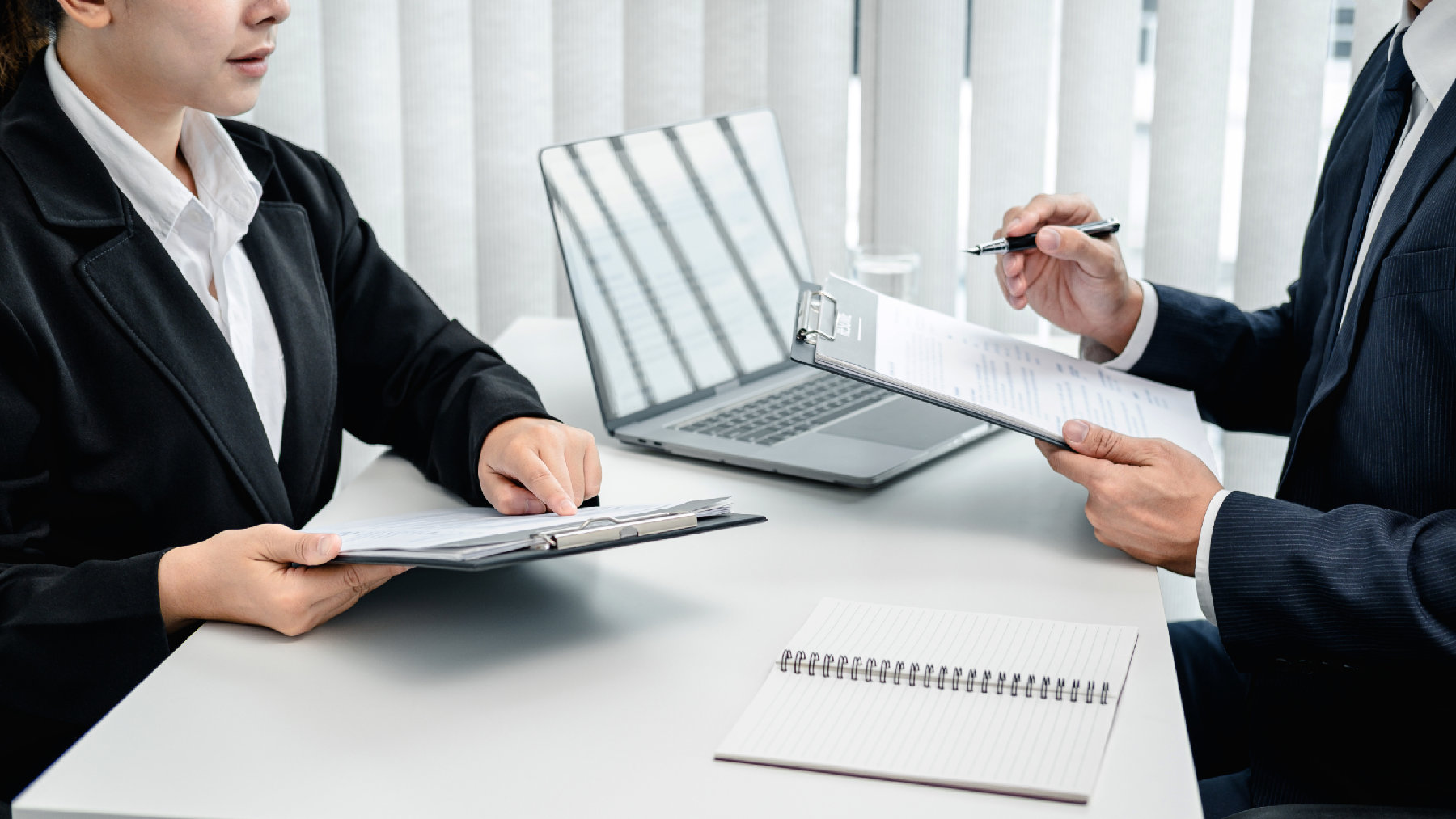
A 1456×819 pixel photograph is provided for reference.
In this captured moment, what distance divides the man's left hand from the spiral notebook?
11 cm

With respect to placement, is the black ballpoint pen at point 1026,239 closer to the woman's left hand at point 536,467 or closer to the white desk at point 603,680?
the white desk at point 603,680

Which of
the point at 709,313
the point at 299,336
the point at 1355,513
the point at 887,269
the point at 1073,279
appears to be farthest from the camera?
the point at 887,269

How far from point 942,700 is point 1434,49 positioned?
68cm

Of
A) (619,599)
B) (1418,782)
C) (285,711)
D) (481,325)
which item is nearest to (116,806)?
(285,711)

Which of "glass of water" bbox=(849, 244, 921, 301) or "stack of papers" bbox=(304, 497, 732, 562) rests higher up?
"glass of water" bbox=(849, 244, 921, 301)

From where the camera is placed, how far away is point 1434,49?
0.94 m

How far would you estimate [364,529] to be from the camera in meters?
0.80

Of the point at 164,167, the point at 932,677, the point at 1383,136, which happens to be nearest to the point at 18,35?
the point at 164,167

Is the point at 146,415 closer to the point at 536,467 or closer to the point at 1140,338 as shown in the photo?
the point at 536,467

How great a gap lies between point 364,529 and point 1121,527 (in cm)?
52

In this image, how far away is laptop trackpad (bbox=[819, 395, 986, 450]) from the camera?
3.60 feet

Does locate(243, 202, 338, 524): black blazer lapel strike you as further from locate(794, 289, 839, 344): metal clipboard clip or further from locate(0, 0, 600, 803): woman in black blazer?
locate(794, 289, 839, 344): metal clipboard clip

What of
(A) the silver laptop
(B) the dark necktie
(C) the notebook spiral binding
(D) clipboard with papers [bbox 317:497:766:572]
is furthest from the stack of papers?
(B) the dark necktie

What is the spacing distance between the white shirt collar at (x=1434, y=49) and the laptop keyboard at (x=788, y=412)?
52cm
